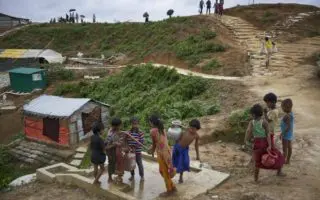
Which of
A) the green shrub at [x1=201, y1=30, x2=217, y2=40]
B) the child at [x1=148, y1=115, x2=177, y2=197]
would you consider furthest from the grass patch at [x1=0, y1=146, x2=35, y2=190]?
the green shrub at [x1=201, y1=30, x2=217, y2=40]

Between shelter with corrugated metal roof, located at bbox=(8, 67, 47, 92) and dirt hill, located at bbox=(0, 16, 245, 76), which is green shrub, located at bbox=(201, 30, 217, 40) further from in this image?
shelter with corrugated metal roof, located at bbox=(8, 67, 47, 92)

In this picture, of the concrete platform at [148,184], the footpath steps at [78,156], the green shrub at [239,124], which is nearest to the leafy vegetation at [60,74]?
the footpath steps at [78,156]

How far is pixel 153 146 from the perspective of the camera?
652 centimetres

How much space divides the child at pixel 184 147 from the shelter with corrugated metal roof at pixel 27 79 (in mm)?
22336

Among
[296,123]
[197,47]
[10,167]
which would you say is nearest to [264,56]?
[197,47]

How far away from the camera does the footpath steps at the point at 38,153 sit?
15.1 metres

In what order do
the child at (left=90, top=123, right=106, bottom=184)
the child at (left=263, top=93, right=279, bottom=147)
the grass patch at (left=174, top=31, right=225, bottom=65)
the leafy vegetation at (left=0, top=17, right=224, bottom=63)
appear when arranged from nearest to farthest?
the child at (left=263, top=93, right=279, bottom=147)
the child at (left=90, top=123, right=106, bottom=184)
the grass patch at (left=174, top=31, right=225, bottom=65)
the leafy vegetation at (left=0, top=17, right=224, bottom=63)

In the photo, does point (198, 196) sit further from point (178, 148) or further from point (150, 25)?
point (150, 25)

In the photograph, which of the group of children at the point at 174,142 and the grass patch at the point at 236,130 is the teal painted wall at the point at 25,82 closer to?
the grass patch at the point at 236,130

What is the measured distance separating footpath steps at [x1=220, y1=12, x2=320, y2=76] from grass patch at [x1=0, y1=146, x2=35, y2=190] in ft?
37.4

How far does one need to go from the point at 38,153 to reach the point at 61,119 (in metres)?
1.79

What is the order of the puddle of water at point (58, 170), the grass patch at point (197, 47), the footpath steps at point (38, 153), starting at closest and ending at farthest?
the puddle of water at point (58, 170) → the footpath steps at point (38, 153) → the grass patch at point (197, 47)

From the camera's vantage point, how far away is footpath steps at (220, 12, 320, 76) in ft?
61.1

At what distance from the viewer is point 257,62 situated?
1973 centimetres
